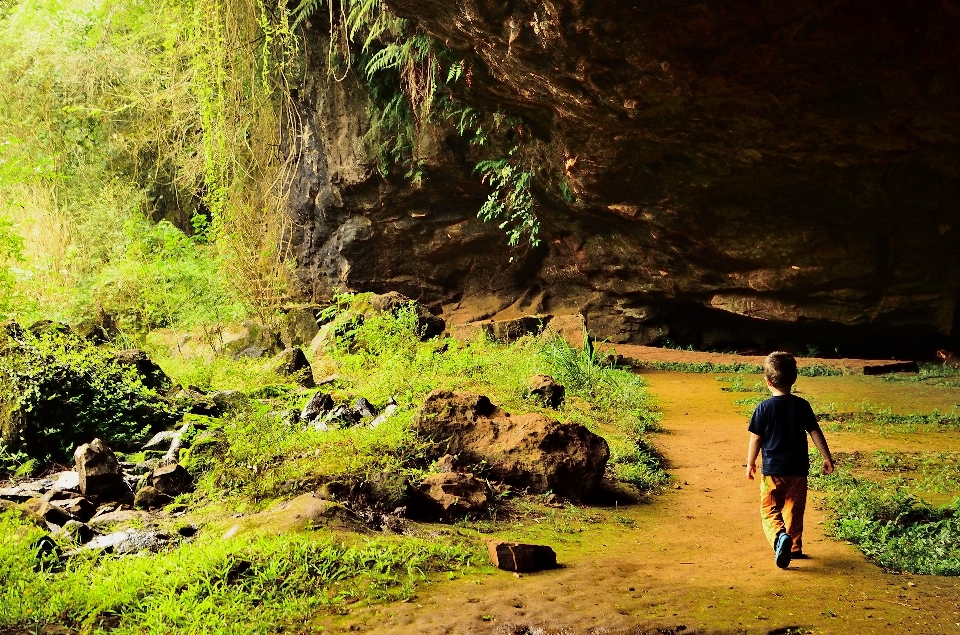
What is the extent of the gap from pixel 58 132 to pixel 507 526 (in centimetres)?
1622

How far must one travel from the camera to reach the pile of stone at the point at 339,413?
232 inches

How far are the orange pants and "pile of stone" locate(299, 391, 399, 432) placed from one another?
267 centimetres

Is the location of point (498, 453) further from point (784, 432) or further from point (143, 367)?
point (143, 367)

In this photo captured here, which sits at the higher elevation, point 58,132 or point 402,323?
point 58,132

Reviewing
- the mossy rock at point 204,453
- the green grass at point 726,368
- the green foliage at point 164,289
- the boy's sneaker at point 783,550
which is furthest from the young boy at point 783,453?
the green foliage at point 164,289

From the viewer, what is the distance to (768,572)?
3.65m

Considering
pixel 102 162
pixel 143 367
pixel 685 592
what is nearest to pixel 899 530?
pixel 685 592

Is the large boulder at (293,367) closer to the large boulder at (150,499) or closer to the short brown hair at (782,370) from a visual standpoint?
the large boulder at (150,499)

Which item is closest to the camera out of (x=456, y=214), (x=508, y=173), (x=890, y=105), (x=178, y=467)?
(x=178, y=467)

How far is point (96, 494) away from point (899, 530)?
4702mm

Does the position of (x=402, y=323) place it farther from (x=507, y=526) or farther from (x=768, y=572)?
(x=768, y=572)

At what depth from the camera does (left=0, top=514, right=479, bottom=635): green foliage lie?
2.93m

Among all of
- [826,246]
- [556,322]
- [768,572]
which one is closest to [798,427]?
A: [768,572]

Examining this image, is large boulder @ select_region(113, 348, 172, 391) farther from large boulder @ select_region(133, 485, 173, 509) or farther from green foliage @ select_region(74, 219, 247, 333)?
green foliage @ select_region(74, 219, 247, 333)
